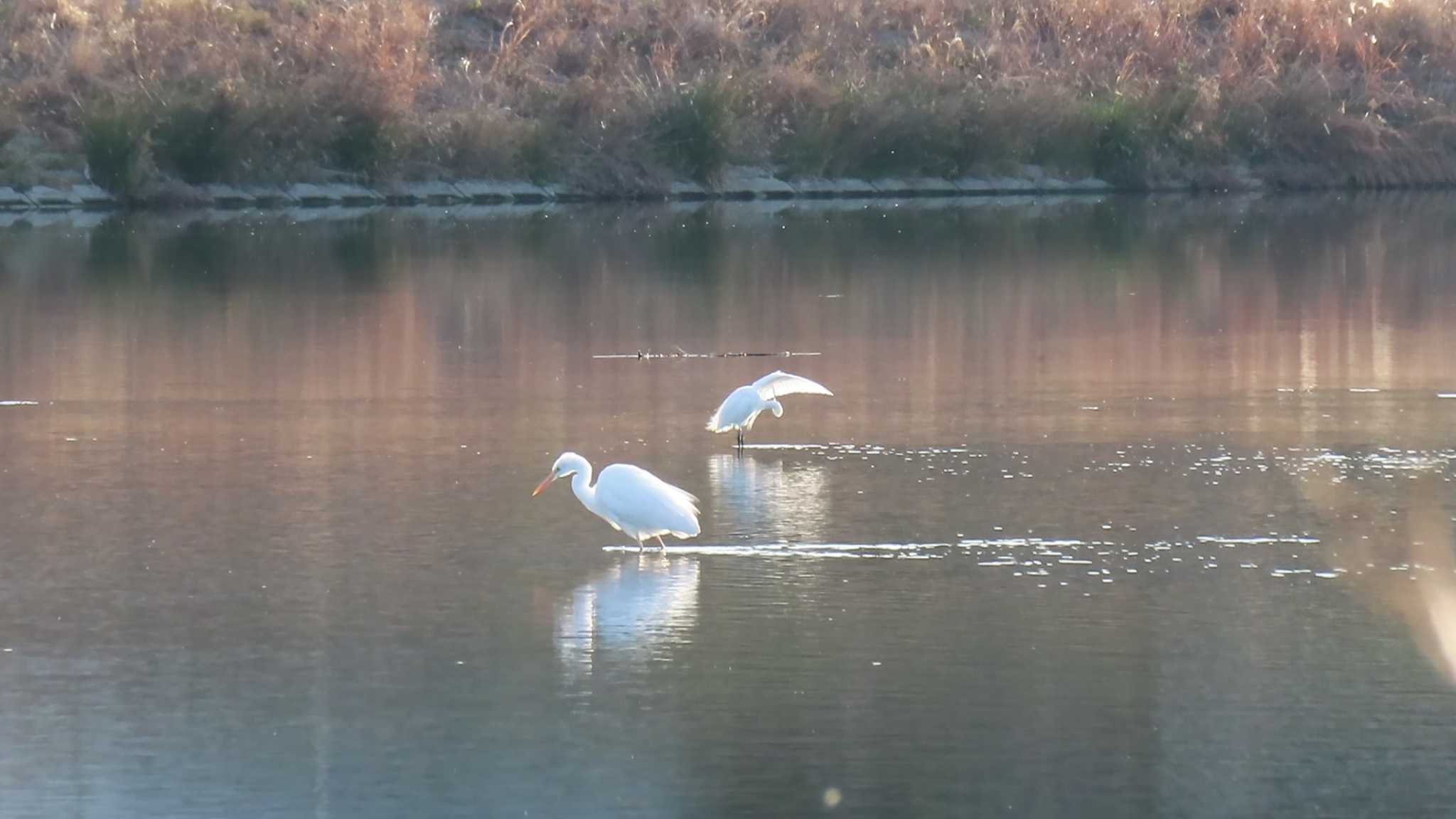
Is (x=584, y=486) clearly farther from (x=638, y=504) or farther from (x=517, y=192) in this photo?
(x=517, y=192)

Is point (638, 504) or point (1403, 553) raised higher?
point (638, 504)

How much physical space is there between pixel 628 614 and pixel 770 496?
7.65 feet

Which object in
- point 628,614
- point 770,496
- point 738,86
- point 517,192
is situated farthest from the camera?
point 738,86

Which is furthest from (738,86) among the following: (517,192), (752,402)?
(752,402)

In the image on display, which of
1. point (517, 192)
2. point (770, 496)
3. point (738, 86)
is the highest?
point (738, 86)

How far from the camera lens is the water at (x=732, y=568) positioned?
6629mm

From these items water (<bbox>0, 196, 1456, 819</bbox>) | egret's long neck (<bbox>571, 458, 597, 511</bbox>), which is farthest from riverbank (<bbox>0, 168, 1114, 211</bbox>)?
egret's long neck (<bbox>571, 458, 597, 511</bbox>)

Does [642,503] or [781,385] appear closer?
[642,503]

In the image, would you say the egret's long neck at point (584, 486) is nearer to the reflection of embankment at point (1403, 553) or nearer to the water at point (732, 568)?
the water at point (732, 568)

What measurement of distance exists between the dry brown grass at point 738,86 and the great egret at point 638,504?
23360mm

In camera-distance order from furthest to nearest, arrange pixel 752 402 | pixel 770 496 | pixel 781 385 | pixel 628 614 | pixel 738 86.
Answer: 1. pixel 738 86
2. pixel 781 385
3. pixel 752 402
4. pixel 770 496
5. pixel 628 614

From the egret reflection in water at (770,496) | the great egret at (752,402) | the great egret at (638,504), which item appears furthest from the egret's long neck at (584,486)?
the great egret at (752,402)

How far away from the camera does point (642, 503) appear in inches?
359

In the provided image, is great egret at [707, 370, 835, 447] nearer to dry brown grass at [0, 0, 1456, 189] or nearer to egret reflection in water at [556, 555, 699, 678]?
egret reflection in water at [556, 555, 699, 678]
